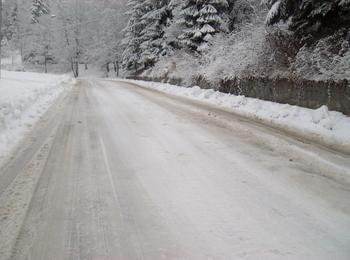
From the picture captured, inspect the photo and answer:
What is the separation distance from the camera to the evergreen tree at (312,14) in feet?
32.3

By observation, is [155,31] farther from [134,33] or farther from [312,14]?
[312,14]

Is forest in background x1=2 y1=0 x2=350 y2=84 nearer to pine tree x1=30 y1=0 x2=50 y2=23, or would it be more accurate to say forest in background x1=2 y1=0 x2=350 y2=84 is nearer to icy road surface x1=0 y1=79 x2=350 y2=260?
icy road surface x1=0 y1=79 x2=350 y2=260

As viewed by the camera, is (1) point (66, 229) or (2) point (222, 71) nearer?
(1) point (66, 229)

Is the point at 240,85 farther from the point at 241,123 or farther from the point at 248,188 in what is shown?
the point at 248,188

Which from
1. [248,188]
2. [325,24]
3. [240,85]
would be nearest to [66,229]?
[248,188]

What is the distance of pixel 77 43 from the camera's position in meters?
69.9

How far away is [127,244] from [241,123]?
22.1 ft

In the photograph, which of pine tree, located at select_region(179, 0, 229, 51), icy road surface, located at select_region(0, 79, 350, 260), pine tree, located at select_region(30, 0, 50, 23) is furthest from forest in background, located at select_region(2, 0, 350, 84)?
pine tree, located at select_region(30, 0, 50, 23)

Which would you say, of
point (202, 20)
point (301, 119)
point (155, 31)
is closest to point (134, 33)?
point (155, 31)

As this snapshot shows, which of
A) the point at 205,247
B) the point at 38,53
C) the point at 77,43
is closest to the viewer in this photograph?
the point at 205,247

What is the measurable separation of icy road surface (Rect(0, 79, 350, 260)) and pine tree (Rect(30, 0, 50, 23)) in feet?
277

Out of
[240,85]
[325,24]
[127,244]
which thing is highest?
[325,24]

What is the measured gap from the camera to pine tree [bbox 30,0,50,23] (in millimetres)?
82900

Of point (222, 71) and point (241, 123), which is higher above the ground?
point (222, 71)
